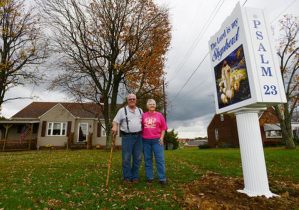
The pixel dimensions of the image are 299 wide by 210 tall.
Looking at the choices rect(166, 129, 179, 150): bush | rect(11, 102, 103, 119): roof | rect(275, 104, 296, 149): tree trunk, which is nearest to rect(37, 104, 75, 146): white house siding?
rect(11, 102, 103, 119): roof

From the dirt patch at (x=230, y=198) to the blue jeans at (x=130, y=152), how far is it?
1.34 m

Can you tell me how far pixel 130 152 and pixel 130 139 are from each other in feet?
1.09

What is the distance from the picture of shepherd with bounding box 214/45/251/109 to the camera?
373 centimetres

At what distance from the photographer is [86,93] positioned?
56.6 feet

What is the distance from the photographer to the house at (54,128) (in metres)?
21.7

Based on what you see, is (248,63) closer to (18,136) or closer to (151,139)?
(151,139)

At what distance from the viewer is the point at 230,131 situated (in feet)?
107

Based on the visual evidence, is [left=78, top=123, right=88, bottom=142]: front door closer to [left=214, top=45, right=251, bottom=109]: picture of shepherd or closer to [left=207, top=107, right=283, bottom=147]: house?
[left=207, top=107, right=283, bottom=147]: house

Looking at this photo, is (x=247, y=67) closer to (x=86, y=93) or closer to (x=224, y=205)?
(x=224, y=205)

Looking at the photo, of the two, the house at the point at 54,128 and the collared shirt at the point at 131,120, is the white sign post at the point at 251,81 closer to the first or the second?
the collared shirt at the point at 131,120

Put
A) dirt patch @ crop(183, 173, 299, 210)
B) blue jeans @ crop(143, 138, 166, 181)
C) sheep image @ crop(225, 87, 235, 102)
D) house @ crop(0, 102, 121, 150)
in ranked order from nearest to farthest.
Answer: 1. dirt patch @ crop(183, 173, 299, 210)
2. sheep image @ crop(225, 87, 235, 102)
3. blue jeans @ crop(143, 138, 166, 181)
4. house @ crop(0, 102, 121, 150)

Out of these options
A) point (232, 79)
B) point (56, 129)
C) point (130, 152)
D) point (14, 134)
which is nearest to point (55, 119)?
point (56, 129)

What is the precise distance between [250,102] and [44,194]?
4.50 m

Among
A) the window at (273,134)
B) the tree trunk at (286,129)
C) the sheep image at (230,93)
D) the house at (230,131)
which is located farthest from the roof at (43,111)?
the window at (273,134)
